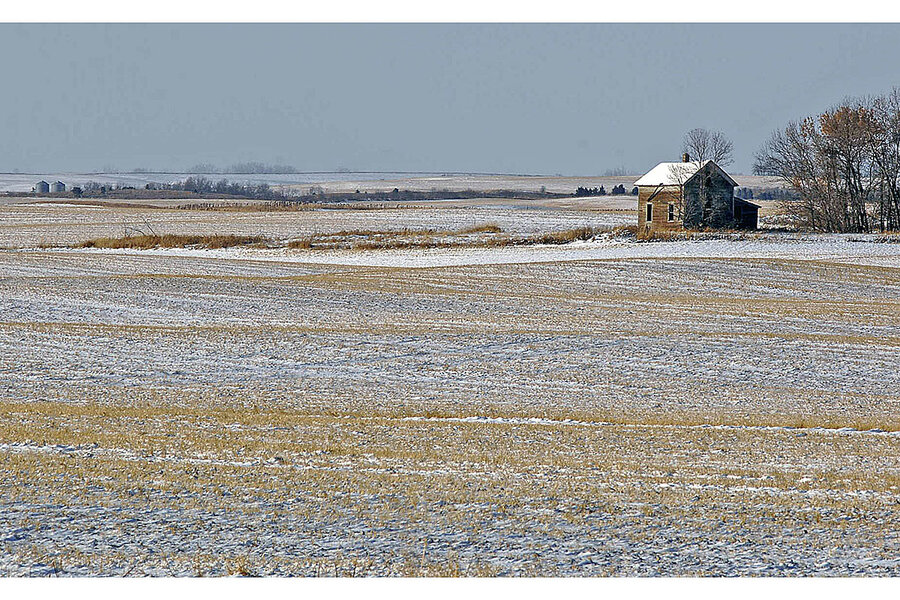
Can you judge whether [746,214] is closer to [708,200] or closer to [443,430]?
[708,200]

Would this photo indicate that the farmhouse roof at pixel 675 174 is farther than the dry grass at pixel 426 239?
Yes

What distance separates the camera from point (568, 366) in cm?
2094

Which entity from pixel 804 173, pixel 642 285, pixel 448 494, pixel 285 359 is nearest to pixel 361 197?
pixel 804 173

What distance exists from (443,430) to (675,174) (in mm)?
57436

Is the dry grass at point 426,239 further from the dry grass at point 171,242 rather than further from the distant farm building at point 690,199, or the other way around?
the distant farm building at point 690,199

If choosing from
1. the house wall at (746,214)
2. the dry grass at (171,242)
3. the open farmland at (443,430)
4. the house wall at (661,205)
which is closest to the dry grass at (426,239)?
the dry grass at (171,242)

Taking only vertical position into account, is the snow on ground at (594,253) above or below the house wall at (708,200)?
below

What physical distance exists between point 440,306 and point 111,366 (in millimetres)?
13081

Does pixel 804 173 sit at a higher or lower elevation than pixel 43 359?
higher

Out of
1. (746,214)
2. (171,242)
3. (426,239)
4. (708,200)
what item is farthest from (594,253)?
(171,242)

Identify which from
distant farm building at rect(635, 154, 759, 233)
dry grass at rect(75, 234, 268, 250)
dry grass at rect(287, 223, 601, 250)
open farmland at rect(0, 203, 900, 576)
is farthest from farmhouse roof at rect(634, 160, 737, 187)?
open farmland at rect(0, 203, 900, 576)

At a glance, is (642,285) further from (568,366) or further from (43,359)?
(43,359)

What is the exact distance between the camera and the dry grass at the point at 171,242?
6162cm

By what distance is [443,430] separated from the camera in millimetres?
14680
